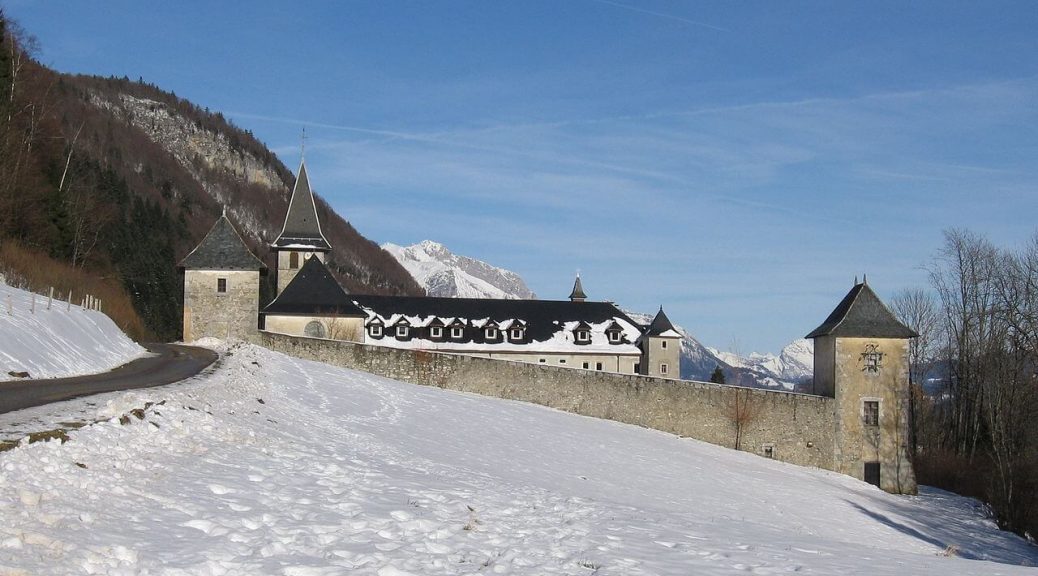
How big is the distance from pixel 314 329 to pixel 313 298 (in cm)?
185

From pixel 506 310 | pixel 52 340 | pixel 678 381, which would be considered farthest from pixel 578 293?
pixel 52 340

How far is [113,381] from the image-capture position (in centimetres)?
→ 1819

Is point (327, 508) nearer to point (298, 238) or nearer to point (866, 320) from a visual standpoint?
point (866, 320)

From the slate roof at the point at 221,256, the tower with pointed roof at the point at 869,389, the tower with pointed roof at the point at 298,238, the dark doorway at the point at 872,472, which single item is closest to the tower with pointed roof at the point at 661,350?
the tower with pointed roof at the point at 869,389

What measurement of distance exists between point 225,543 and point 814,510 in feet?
66.4

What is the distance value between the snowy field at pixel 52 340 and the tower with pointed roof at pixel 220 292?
12418 millimetres

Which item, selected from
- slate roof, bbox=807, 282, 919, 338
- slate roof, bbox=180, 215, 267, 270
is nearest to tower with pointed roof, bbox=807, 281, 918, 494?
slate roof, bbox=807, 282, 919, 338

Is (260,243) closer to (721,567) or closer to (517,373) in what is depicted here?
(517,373)

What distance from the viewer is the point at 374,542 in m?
9.25

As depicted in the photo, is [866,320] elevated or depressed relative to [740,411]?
elevated

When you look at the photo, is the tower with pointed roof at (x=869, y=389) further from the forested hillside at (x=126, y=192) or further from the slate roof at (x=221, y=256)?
the forested hillside at (x=126, y=192)

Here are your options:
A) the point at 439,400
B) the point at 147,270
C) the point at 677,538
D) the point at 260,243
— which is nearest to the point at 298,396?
the point at 439,400

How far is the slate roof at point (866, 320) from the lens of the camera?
40.9 m

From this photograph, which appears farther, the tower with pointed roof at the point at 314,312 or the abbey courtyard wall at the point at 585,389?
the tower with pointed roof at the point at 314,312
